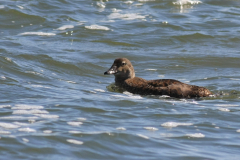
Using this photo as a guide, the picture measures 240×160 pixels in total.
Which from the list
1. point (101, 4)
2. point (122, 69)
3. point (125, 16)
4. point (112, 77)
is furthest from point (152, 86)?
point (101, 4)

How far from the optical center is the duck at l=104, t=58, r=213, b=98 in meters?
9.42

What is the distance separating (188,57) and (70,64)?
365cm

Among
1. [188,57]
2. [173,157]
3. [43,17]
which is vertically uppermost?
[43,17]

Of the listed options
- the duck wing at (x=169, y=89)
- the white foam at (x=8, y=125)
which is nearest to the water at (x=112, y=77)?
the white foam at (x=8, y=125)

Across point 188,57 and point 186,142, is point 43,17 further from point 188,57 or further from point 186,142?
point 186,142

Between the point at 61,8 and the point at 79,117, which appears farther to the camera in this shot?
the point at 61,8

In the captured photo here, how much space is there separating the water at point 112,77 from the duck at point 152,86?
8.1 inches

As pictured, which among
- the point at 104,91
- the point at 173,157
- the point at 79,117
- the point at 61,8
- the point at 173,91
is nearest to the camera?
the point at 173,157

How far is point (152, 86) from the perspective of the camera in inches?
386

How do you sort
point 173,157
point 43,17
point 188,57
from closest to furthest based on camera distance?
point 173,157, point 188,57, point 43,17

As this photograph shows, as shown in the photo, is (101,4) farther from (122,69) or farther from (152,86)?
(152,86)

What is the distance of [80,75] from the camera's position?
12062mm

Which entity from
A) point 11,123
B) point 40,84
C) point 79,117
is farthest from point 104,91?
point 11,123

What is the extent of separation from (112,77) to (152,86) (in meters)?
2.61
